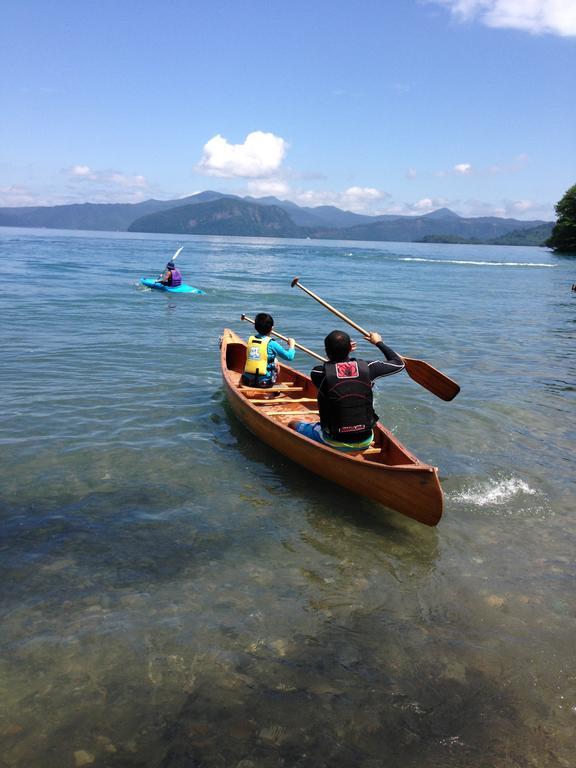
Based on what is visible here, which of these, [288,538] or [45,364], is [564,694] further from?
[45,364]

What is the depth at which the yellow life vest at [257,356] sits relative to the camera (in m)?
10.5

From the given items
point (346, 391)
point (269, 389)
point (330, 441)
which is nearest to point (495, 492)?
point (330, 441)

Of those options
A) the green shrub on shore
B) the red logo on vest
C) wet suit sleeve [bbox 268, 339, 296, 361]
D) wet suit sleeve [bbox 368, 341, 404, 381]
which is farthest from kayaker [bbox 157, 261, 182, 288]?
the green shrub on shore

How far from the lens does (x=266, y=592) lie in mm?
5527

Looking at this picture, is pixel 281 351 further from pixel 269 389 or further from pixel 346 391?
pixel 346 391

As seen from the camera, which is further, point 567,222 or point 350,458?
point 567,222

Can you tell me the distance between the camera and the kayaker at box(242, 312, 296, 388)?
33.4ft

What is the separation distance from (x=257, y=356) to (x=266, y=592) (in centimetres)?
581

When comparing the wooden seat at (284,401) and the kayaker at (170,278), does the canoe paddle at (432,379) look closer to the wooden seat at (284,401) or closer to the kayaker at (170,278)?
the wooden seat at (284,401)

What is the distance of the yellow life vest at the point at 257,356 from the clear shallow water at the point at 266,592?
1143 mm

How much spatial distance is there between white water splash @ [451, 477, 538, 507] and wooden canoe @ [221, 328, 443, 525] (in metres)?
1.28

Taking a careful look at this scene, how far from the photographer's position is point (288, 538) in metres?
6.58

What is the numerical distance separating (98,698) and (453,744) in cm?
267

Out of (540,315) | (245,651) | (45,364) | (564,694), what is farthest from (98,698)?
(540,315)
